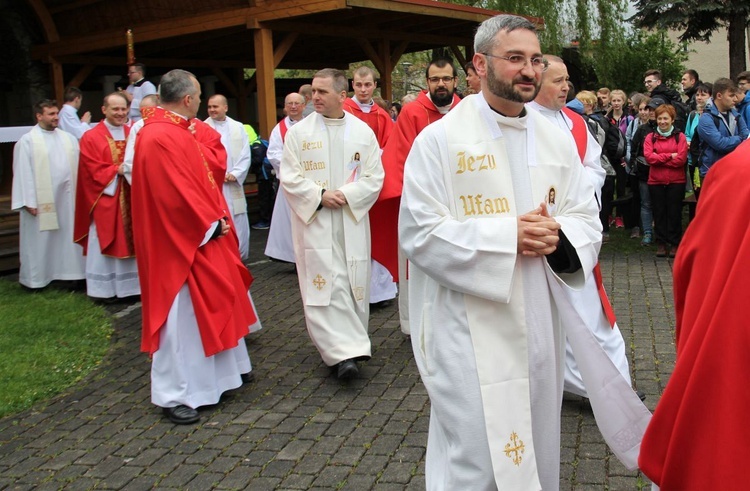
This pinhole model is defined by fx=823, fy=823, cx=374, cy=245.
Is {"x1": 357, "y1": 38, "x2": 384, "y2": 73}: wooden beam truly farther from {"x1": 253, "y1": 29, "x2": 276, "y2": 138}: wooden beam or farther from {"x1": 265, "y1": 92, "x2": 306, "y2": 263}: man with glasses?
{"x1": 265, "y1": 92, "x2": 306, "y2": 263}: man with glasses

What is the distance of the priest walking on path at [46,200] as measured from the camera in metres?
8.80

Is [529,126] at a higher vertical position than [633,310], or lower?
higher

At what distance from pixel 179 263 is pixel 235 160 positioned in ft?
15.0

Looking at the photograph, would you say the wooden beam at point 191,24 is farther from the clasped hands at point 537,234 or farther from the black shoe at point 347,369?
the clasped hands at point 537,234

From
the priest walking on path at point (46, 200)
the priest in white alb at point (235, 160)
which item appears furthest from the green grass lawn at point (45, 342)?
the priest in white alb at point (235, 160)

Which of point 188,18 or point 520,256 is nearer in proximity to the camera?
point 520,256

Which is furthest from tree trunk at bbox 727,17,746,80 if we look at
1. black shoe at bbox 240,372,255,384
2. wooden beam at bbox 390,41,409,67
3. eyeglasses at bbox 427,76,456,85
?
black shoe at bbox 240,372,255,384

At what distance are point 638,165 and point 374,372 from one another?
5.78m

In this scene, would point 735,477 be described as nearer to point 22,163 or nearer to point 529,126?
point 529,126

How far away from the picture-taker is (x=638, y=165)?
10086 mm

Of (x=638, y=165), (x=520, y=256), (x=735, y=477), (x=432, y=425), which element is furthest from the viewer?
(x=638, y=165)

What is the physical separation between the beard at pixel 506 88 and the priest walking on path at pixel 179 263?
2518mm

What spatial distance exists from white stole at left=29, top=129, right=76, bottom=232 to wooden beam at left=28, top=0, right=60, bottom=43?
697 cm

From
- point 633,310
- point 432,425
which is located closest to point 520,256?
point 432,425
